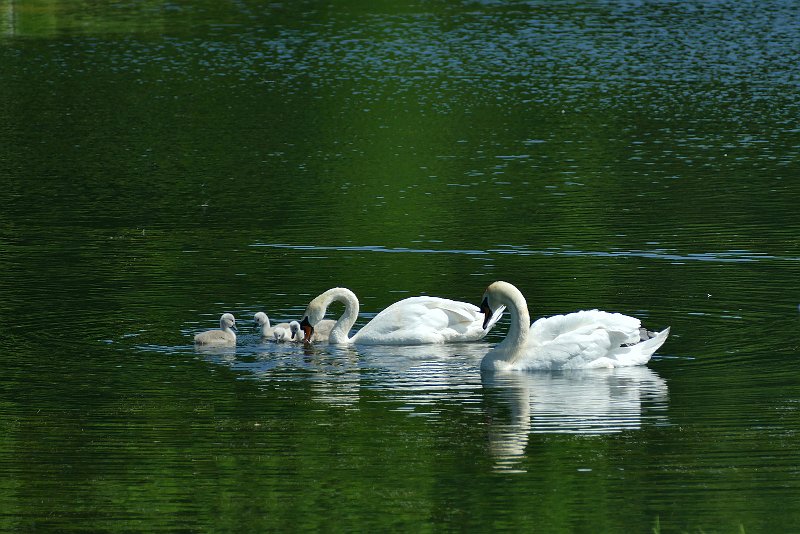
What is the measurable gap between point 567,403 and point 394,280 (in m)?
6.84

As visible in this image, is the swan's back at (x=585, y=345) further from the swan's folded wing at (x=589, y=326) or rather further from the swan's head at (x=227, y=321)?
the swan's head at (x=227, y=321)

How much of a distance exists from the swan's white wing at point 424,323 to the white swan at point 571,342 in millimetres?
1543

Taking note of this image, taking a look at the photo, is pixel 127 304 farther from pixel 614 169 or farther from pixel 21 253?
pixel 614 169

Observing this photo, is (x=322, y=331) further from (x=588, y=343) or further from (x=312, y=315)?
(x=588, y=343)

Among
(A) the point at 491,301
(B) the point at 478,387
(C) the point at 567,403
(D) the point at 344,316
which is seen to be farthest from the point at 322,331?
(C) the point at 567,403

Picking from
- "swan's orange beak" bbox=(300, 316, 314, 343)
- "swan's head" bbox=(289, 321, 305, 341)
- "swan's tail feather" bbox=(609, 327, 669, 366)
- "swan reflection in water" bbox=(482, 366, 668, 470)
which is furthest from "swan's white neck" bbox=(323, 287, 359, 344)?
"swan's tail feather" bbox=(609, 327, 669, 366)

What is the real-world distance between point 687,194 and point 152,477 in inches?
690

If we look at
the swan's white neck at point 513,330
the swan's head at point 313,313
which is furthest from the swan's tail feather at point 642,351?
the swan's head at point 313,313

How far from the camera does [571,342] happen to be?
52.1 ft

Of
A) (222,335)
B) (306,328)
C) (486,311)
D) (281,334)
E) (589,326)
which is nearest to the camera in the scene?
(589,326)

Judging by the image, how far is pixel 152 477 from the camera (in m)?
12.0

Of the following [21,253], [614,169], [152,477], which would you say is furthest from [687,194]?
[152,477]

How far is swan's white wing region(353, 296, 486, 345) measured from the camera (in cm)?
1747

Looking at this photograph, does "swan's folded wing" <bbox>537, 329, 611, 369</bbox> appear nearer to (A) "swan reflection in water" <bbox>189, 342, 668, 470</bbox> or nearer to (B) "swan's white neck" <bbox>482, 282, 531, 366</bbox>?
(A) "swan reflection in water" <bbox>189, 342, 668, 470</bbox>
